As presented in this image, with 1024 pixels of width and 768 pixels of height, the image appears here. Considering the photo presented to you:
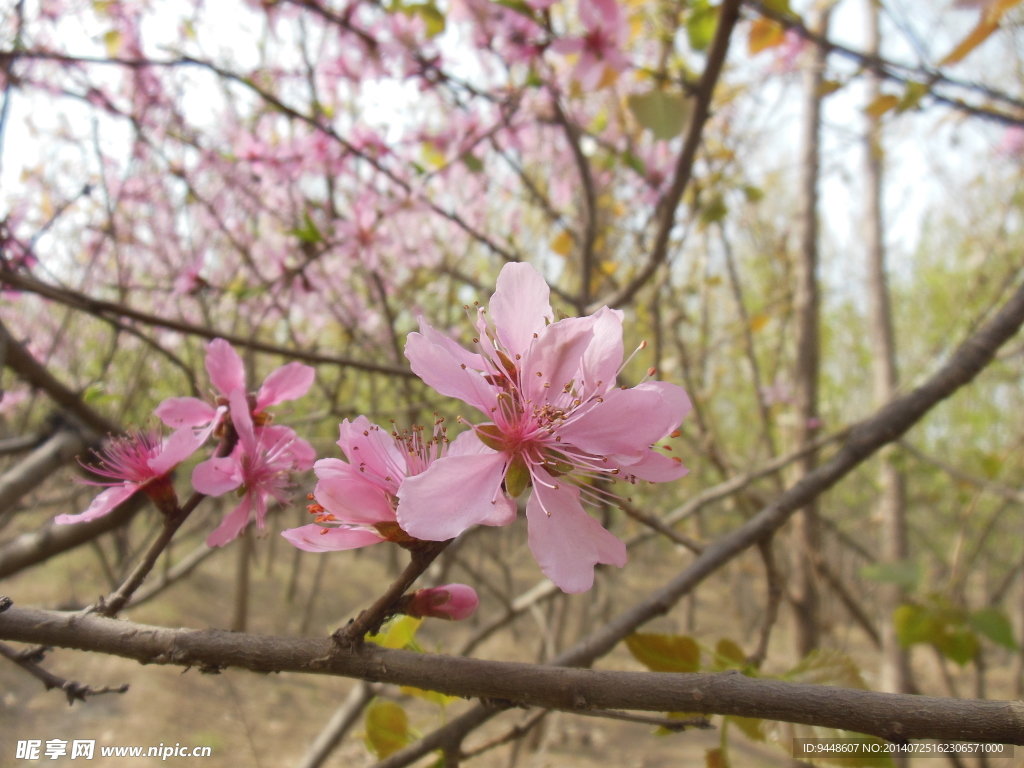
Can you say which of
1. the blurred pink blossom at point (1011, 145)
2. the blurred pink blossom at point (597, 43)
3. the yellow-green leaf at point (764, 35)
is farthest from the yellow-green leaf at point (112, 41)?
the blurred pink blossom at point (1011, 145)

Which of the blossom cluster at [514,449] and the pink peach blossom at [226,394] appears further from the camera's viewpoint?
the pink peach blossom at [226,394]

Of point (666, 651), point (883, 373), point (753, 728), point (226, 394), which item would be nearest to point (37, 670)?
point (226, 394)

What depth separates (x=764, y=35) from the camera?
63.2 inches

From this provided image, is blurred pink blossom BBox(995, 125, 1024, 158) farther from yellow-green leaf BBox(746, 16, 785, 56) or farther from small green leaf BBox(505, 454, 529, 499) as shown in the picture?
small green leaf BBox(505, 454, 529, 499)

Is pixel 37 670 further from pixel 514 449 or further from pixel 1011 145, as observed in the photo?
pixel 1011 145

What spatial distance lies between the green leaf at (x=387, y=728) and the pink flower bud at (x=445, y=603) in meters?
0.46

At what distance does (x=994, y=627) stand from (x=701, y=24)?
5.97 feet

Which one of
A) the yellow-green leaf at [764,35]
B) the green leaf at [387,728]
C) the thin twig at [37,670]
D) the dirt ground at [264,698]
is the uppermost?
the yellow-green leaf at [764,35]

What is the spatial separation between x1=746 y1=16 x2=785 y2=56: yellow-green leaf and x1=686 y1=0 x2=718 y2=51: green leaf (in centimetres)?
22

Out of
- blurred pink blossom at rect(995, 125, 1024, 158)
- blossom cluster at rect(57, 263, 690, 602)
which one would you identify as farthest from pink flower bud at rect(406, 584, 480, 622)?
blurred pink blossom at rect(995, 125, 1024, 158)

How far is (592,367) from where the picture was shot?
0.60 m

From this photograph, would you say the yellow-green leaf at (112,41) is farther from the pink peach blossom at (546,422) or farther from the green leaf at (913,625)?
the green leaf at (913,625)

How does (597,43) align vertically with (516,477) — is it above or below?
above

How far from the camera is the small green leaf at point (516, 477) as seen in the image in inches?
23.0
